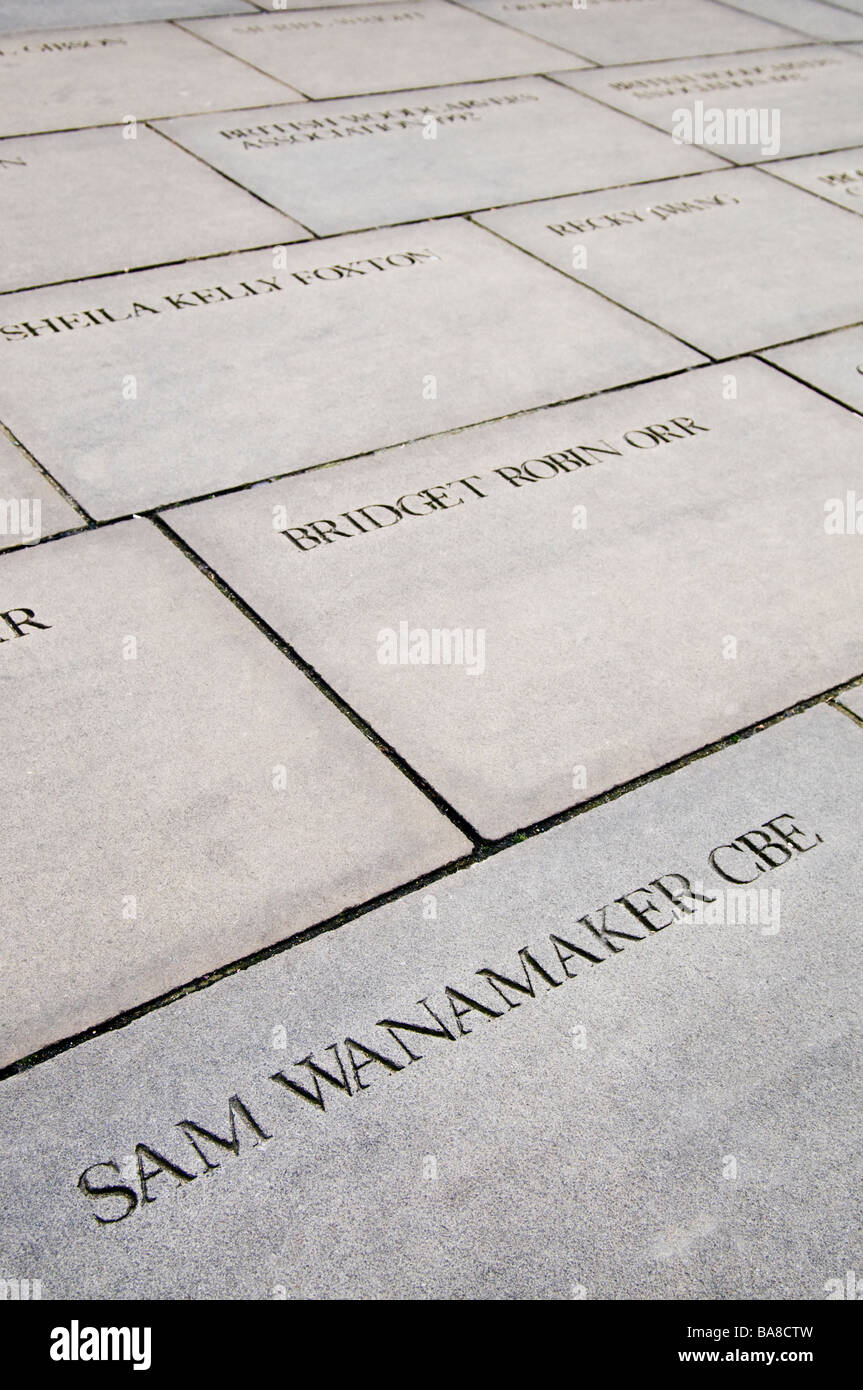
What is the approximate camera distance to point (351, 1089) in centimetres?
227

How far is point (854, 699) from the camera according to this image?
329cm

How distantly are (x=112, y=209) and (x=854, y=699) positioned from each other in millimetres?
3978

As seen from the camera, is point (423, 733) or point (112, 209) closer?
point (423, 733)

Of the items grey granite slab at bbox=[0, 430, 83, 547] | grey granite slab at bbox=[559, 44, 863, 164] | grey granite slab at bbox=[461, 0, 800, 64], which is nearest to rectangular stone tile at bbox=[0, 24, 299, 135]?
grey granite slab at bbox=[559, 44, 863, 164]

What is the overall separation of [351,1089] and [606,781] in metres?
1.03

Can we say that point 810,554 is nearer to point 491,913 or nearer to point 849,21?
point 491,913

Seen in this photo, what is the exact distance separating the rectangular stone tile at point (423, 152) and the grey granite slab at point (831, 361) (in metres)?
1.70

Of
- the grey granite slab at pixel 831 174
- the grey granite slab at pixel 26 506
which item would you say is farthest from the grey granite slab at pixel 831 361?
the grey granite slab at pixel 26 506

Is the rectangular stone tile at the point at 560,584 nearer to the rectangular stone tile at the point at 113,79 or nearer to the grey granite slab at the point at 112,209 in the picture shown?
the grey granite slab at the point at 112,209

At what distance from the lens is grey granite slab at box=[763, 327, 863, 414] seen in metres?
4.65

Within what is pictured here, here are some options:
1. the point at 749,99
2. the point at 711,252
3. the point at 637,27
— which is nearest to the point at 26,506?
the point at 711,252

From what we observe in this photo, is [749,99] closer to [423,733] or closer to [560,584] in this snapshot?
[560,584]
